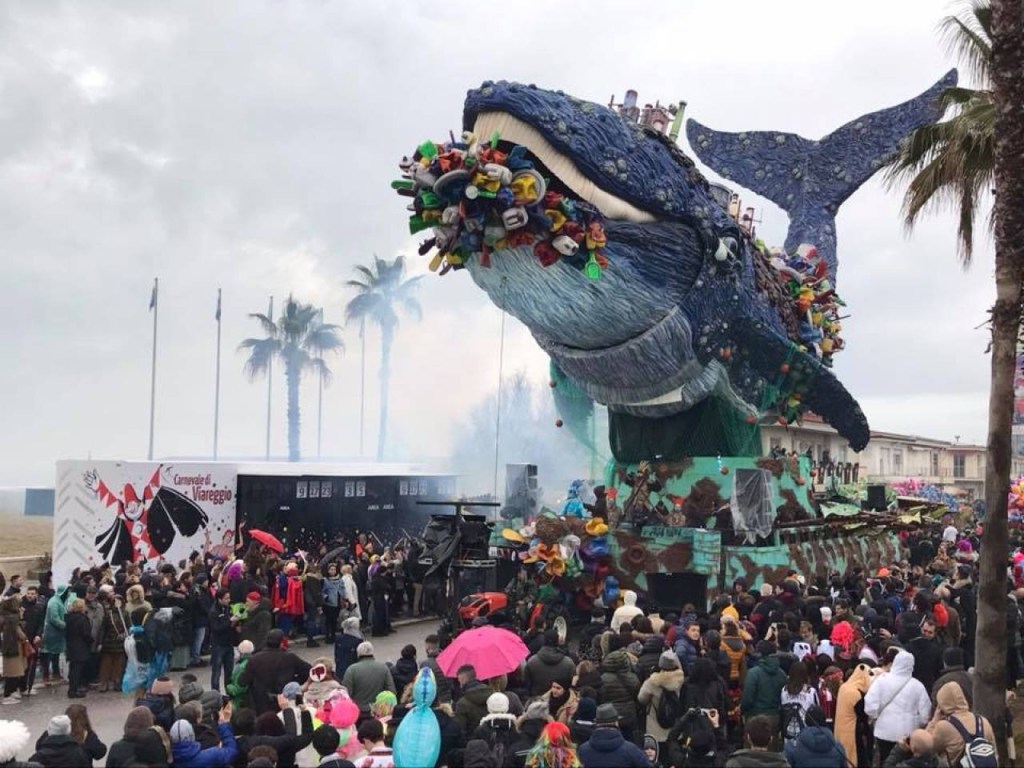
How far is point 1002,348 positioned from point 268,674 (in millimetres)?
6804

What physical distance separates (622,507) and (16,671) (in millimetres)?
10554

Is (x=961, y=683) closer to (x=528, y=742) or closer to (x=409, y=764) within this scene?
(x=528, y=742)

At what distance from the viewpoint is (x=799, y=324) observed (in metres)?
19.7

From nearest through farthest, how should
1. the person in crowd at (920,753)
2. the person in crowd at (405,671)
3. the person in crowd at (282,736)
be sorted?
the person in crowd at (920,753), the person in crowd at (282,736), the person in crowd at (405,671)

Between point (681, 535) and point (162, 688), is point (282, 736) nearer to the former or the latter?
point (162, 688)

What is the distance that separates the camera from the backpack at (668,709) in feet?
23.6

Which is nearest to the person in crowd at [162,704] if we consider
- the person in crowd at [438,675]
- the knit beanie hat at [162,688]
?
the knit beanie hat at [162,688]

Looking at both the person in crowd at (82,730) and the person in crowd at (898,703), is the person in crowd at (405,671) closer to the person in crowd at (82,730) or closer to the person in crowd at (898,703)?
the person in crowd at (82,730)

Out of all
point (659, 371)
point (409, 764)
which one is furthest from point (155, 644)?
point (659, 371)

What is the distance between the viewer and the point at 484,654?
7613mm

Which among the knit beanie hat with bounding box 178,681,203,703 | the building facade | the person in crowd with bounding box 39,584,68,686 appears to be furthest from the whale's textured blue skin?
the building facade

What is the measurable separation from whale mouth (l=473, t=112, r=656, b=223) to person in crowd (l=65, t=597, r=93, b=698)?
8.36 meters

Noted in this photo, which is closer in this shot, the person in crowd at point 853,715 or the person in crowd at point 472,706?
the person in crowd at point 472,706

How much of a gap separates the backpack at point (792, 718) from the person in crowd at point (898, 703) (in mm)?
501
